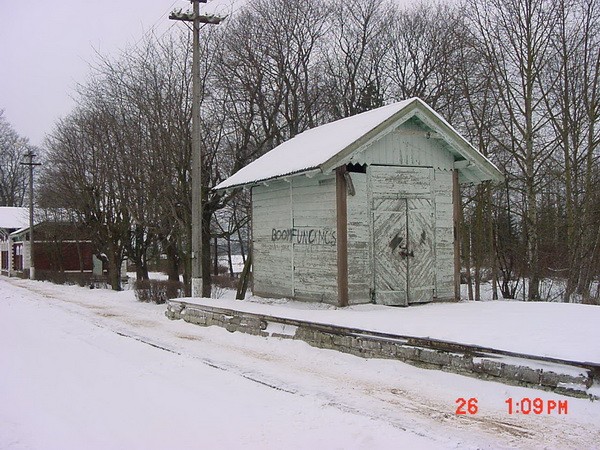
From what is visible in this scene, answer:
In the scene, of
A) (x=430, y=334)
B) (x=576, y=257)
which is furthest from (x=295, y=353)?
(x=576, y=257)

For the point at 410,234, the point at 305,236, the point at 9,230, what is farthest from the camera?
the point at 9,230

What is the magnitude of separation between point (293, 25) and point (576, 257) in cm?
1680

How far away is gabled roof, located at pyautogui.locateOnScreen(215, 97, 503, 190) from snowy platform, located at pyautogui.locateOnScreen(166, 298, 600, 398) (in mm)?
3129

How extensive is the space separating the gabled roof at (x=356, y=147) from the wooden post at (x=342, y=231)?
19.7 inches

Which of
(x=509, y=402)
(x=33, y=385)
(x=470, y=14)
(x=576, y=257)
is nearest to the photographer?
(x=509, y=402)

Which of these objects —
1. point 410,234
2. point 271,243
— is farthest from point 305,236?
point 410,234

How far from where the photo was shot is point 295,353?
9688 mm

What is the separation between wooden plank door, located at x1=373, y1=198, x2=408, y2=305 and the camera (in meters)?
12.8

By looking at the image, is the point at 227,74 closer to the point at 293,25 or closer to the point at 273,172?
the point at 293,25

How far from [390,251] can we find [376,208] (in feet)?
3.31

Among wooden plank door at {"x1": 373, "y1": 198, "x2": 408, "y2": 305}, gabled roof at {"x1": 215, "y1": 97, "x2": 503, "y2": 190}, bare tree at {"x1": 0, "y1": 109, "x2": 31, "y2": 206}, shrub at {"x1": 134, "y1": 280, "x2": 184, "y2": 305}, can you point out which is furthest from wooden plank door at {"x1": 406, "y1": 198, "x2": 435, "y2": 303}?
bare tree at {"x1": 0, "y1": 109, "x2": 31, "y2": 206}
